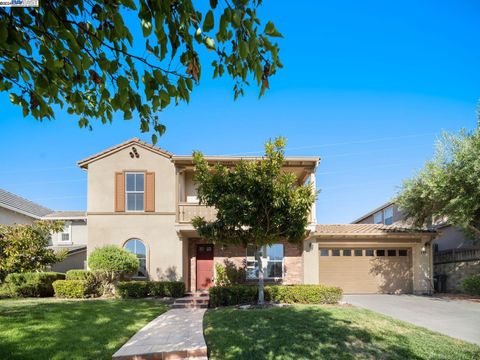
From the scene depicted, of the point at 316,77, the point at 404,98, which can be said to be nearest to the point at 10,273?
the point at 316,77

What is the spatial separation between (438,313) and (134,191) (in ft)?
43.0

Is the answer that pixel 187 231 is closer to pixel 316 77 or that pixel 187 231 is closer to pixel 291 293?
pixel 291 293

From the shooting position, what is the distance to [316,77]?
13.0 m

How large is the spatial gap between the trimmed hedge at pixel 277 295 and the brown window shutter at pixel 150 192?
5018 mm

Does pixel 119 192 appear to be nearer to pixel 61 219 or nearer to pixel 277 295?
pixel 277 295

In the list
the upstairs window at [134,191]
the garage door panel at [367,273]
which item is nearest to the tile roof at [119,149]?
the upstairs window at [134,191]

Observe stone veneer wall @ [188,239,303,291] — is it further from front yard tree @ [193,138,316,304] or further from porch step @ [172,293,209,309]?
front yard tree @ [193,138,316,304]

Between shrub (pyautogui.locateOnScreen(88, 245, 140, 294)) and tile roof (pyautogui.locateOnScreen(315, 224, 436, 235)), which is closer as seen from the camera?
shrub (pyautogui.locateOnScreen(88, 245, 140, 294))

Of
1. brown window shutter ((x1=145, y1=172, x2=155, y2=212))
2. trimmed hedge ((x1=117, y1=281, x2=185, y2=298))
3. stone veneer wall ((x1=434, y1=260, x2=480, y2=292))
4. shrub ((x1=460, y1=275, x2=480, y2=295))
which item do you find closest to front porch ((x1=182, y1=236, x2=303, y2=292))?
trimmed hedge ((x1=117, y1=281, x2=185, y2=298))

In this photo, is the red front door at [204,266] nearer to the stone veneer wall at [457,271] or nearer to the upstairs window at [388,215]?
the stone veneer wall at [457,271]

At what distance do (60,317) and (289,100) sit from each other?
10693 millimetres

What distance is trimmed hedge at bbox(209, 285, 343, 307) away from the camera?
13.1 meters

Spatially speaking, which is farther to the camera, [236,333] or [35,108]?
[236,333]

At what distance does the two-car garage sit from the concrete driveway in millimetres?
2788
